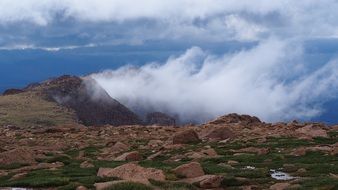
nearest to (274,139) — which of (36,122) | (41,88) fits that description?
(36,122)

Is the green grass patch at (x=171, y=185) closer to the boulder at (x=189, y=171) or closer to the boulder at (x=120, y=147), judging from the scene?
the boulder at (x=189, y=171)

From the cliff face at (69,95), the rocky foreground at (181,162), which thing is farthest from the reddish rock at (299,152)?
the cliff face at (69,95)

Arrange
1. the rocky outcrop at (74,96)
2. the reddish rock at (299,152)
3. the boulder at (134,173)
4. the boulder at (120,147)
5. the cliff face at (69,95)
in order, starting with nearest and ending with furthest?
the boulder at (134,173), the reddish rock at (299,152), the boulder at (120,147), the cliff face at (69,95), the rocky outcrop at (74,96)

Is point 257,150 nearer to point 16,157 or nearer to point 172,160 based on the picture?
point 172,160

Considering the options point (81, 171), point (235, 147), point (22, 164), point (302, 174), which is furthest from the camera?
point (235, 147)

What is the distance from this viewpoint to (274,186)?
79.9 ft

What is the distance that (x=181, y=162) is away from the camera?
36875 millimetres

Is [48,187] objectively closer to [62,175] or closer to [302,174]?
[62,175]

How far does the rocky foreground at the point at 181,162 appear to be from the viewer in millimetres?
26156

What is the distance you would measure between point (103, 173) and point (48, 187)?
11.7 feet

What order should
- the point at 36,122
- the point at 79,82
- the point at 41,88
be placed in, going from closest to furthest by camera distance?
the point at 36,122, the point at 41,88, the point at 79,82

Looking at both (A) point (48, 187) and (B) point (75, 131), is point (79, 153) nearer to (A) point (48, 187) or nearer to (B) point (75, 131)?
(A) point (48, 187)

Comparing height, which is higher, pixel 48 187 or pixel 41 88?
pixel 41 88

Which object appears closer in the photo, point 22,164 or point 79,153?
point 22,164
